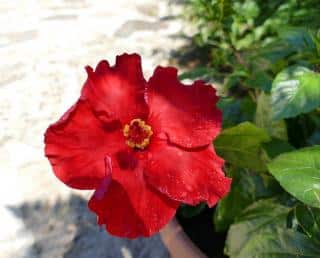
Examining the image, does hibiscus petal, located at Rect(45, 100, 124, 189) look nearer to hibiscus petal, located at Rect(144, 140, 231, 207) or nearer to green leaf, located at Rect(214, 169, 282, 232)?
hibiscus petal, located at Rect(144, 140, 231, 207)

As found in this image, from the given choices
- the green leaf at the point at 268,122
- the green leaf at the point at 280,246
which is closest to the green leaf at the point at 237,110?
the green leaf at the point at 268,122

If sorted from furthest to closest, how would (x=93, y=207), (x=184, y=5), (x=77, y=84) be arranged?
(x=184, y=5)
(x=77, y=84)
(x=93, y=207)

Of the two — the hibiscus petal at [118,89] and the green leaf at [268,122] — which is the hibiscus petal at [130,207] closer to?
the hibiscus petal at [118,89]

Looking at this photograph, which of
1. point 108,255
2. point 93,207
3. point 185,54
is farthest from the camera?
point 185,54

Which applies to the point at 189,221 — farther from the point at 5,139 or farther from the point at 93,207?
the point at 5,139

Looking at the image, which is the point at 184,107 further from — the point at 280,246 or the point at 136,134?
the point at 280,246

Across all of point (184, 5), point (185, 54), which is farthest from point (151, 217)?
point (184, 5)

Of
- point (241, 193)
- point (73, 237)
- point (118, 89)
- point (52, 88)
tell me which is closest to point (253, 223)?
point (241, 193)
